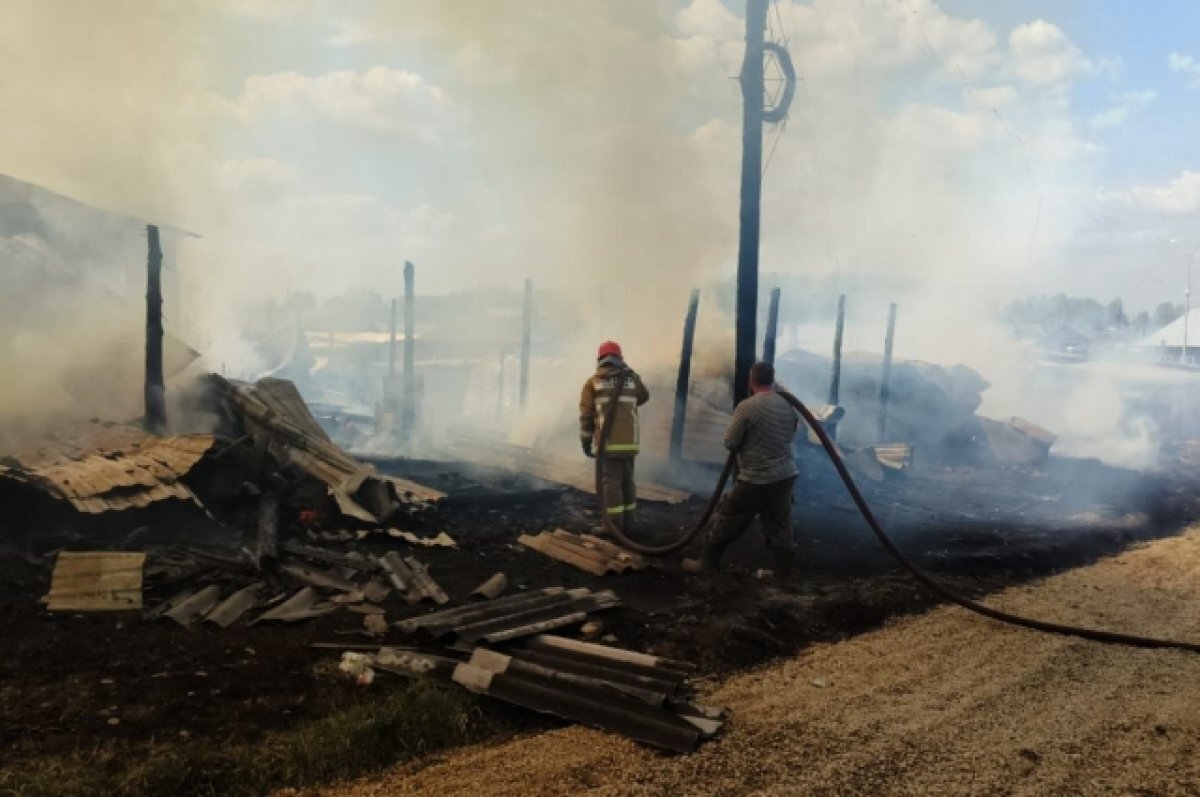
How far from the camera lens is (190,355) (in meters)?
12.8

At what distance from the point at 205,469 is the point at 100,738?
4443 millimetres

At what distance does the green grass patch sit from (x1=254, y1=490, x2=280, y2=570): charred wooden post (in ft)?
8.38

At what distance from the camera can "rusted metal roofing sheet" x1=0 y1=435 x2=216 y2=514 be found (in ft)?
22.5

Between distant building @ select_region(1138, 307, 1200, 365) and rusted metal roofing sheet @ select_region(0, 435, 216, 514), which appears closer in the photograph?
rusted metal roofing sheet @ select_region(0, 435, 216, 514)

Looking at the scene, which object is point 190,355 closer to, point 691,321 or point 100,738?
point 691,321

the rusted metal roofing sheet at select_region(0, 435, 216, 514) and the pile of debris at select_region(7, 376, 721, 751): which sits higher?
the rusted metal roofing sheet at select_region(0, 435, 216, 514)

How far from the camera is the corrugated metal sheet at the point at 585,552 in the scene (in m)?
7.07

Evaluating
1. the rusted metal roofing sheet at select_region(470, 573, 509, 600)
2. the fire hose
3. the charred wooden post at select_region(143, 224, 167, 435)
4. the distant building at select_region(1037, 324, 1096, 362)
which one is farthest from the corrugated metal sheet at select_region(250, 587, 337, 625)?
the distant building at select_region(1037, 324, 1096, 362)

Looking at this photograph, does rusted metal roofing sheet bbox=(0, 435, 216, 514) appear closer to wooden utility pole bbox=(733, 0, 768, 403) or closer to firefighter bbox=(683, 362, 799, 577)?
firefighter bbox=(683, 362, 799, 577)

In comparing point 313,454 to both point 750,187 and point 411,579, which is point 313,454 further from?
point 750,187

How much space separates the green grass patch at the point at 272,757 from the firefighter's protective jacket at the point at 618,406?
13.0 ft

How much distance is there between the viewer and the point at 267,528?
23.0 ft

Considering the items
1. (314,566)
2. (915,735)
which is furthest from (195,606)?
(915,735)

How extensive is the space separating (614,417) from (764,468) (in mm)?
1804
